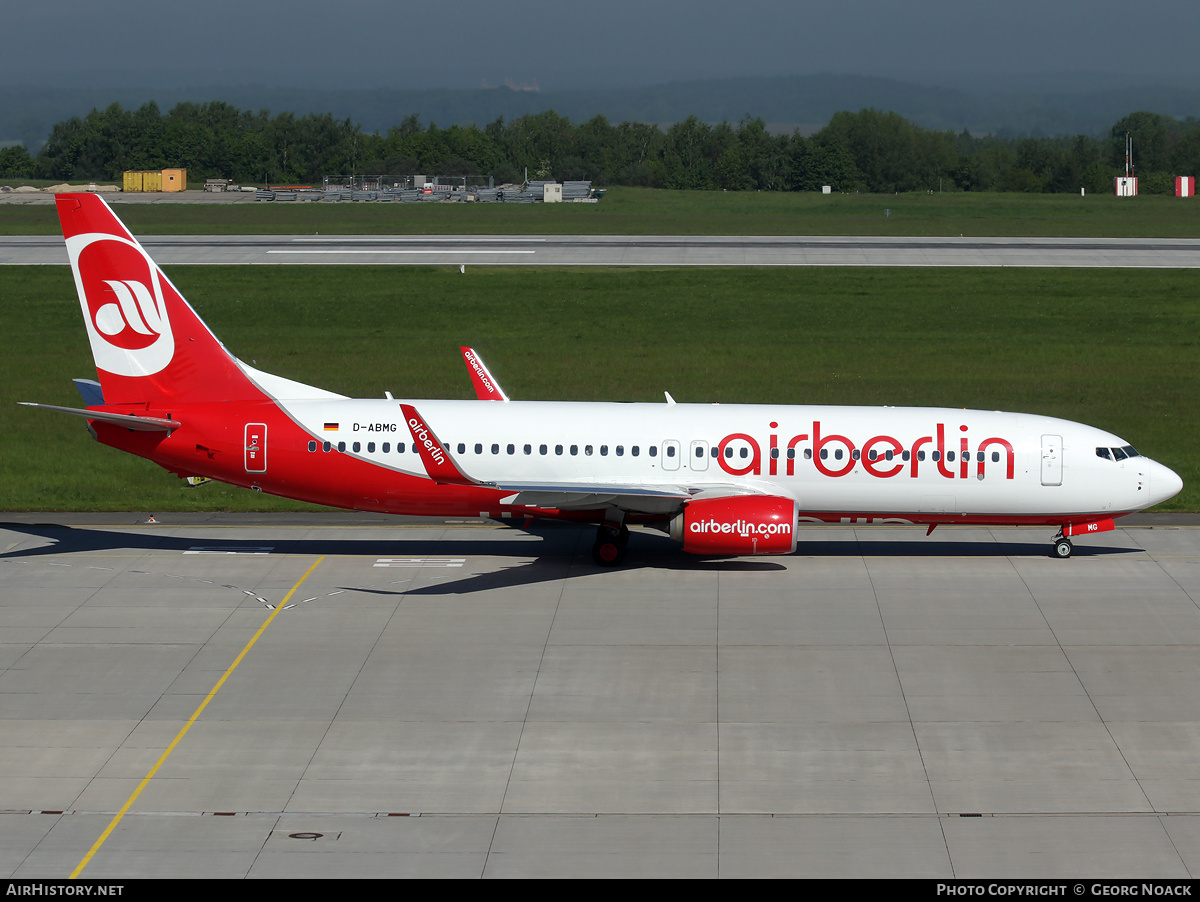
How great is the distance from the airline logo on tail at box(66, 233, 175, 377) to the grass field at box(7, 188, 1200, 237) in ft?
217

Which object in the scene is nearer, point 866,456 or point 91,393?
point 866,456

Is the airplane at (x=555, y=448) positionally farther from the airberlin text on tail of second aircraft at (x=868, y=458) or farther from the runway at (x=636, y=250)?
the runway at (x=636, y=250)

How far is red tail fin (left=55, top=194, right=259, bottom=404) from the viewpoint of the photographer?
2911 centimetres

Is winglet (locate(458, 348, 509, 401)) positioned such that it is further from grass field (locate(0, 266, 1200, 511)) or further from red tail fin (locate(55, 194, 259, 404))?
grass field (locate(0, 266, 1200, 511))

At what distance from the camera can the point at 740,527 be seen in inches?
1078

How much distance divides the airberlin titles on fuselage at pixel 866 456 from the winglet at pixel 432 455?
6.10 meters

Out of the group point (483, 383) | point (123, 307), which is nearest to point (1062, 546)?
point (483, 383)

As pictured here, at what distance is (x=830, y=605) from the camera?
27062 mm

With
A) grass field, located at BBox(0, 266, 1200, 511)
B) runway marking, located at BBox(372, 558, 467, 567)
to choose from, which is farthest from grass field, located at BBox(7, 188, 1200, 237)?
runway marking, located at BBox(372, 558, 467, 567)

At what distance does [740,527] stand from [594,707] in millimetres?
6875

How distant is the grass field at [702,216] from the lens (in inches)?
3784

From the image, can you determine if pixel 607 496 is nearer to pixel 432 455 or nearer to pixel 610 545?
pixel 610 545

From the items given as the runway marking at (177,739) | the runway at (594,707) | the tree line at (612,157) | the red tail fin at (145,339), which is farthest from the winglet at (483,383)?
the tree line at (612,157)
